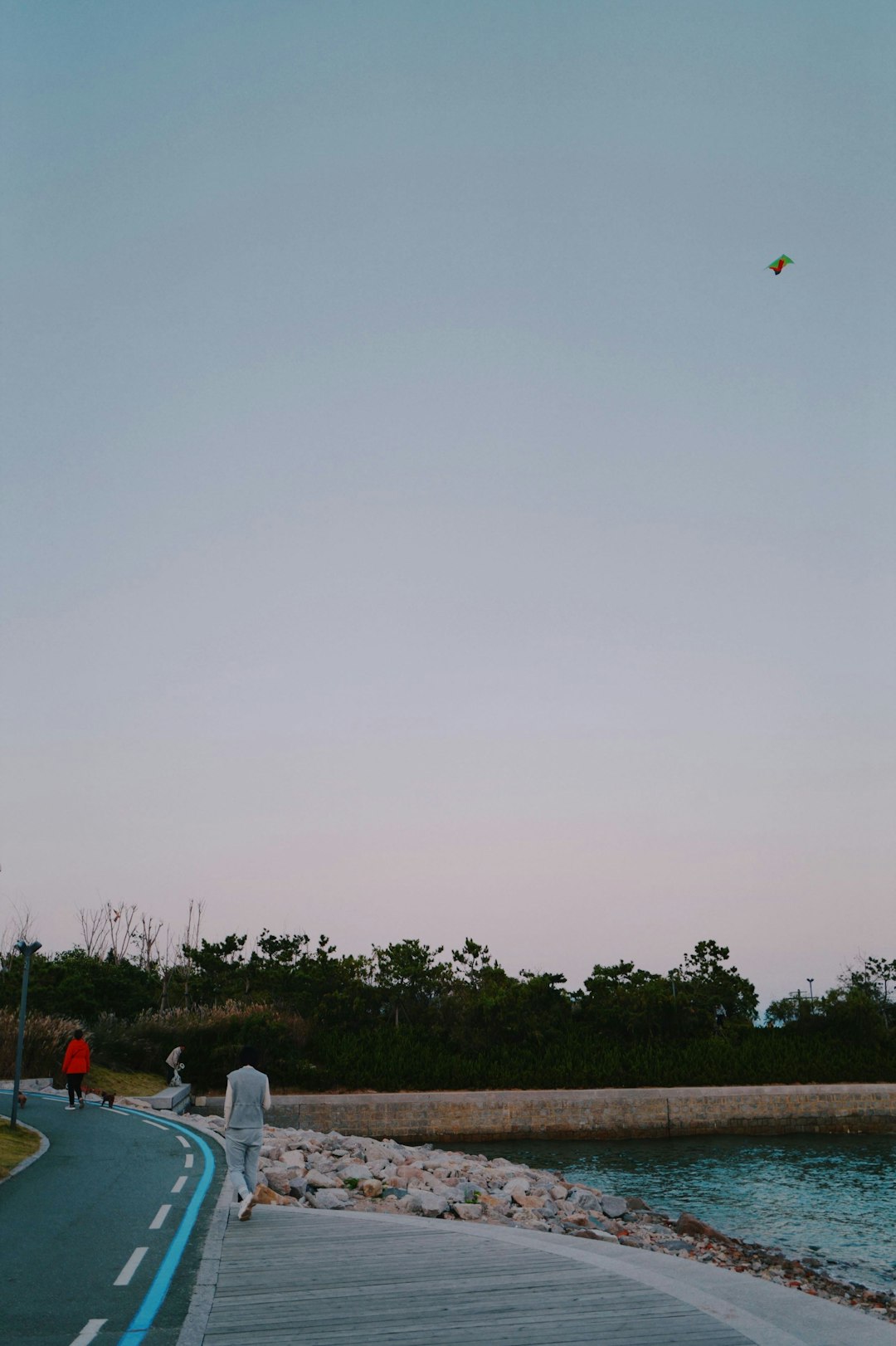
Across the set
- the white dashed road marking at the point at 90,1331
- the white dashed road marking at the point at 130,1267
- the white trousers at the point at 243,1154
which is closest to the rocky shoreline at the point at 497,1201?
the white trousers at the point at 243,1154

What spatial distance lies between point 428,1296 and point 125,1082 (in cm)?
2735

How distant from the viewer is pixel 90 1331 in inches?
275

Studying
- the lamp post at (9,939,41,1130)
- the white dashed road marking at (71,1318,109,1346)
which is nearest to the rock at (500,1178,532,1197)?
the lamp post at (9,939,41,1130)

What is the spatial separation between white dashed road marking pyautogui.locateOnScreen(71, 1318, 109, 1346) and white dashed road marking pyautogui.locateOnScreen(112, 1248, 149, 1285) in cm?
116

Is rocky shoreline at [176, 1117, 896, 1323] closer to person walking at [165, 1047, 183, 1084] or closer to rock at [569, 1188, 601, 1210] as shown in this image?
rock at [569, 1188, 601, 1210]

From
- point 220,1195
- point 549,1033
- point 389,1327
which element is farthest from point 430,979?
point 389,1327

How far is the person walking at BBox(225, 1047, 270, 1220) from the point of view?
1116 centimetres

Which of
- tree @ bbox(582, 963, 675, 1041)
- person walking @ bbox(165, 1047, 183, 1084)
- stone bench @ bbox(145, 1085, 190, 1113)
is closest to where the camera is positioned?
stone bench @ bbox(145, 1085, 190, 1113)

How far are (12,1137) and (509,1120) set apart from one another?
21.5m

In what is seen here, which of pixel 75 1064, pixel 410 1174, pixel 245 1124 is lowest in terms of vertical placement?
pixel 410 1174

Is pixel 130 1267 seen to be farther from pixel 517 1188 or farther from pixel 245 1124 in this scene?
pixel 517 1188

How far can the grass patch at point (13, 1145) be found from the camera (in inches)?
586

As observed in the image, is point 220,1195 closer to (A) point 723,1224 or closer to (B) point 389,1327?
(B) point 389,1327

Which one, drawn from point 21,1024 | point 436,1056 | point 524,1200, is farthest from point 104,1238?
point 436,1056
